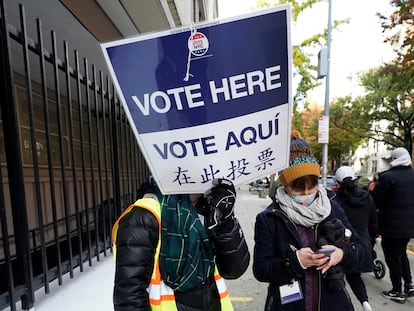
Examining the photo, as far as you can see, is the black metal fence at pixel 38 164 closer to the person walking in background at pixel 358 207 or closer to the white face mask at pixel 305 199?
the white face mask at pixel 305 199

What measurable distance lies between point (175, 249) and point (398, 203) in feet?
11.8

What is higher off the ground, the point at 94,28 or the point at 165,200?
the point at 94,28

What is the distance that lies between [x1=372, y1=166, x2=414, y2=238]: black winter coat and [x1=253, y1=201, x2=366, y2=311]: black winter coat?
2456mm

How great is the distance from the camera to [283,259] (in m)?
1.67

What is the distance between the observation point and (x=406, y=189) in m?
3.82

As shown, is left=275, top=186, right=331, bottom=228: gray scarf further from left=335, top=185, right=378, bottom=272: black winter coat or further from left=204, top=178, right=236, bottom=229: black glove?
left=335, top=185, right=378, bottom=272: black winter coat

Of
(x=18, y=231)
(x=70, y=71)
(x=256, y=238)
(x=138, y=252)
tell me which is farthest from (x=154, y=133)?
(x=70, y=71)

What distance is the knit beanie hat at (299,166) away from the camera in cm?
170

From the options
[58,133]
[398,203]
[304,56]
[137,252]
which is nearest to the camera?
[137,252]

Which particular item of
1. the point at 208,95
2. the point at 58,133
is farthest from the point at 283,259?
the point at 58,133

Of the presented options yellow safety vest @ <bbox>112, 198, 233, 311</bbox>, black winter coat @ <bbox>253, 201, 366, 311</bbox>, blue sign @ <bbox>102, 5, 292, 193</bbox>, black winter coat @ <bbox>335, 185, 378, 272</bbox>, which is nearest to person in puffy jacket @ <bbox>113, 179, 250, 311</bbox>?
yellow safety vest @ <bbox>112, 198, 233, 311</bbox>

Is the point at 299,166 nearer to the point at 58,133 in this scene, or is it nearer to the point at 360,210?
the point at 58,133

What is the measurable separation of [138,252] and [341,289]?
118 centimetres

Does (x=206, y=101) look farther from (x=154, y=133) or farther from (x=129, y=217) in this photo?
(x=129, y=217)
